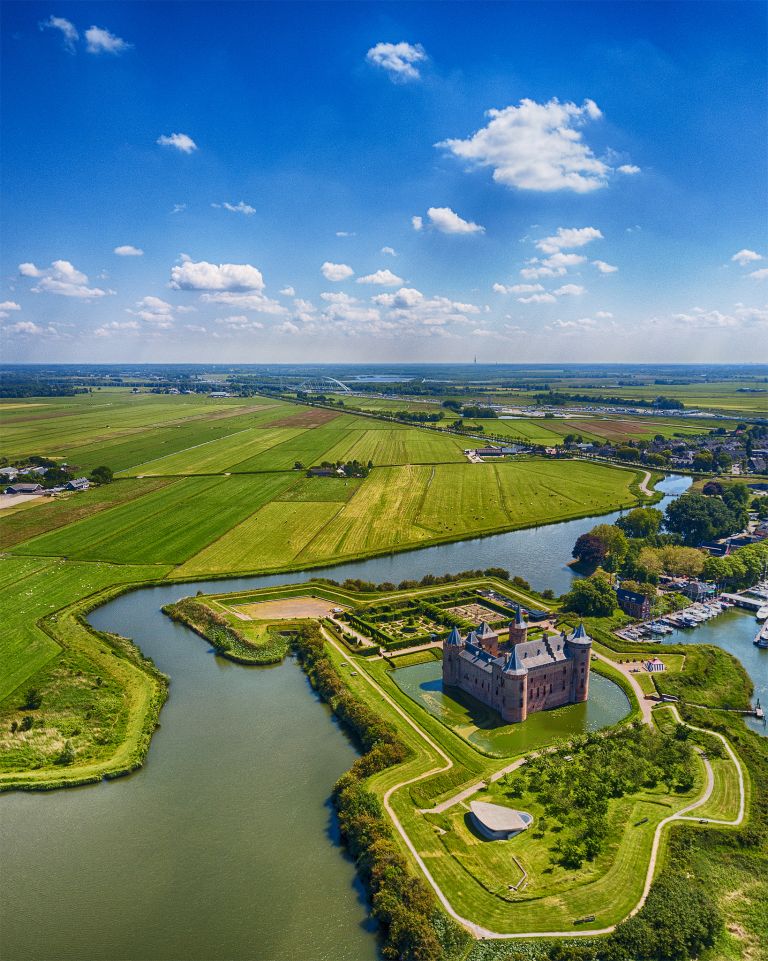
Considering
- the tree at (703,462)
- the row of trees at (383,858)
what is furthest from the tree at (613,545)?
the tree at (703,462)

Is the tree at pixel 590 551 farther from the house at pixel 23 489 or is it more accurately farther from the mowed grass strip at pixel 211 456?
the house at pixel 23 489

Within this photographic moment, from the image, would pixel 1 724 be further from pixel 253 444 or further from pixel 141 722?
pixel 253 444

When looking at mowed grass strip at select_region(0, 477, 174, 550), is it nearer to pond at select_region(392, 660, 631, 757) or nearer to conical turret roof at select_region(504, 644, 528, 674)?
pond at select_region(392, 660, 631, 757)

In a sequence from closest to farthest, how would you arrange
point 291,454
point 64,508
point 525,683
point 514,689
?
point 514,689
point 525,683
point 64,508
point 291,454

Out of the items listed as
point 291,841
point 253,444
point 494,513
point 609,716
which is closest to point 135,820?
point 291,841

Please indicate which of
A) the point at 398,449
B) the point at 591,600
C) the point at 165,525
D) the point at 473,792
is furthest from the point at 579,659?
the point at 398,449

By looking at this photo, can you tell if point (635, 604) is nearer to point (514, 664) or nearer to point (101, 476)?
point (514, 664)
